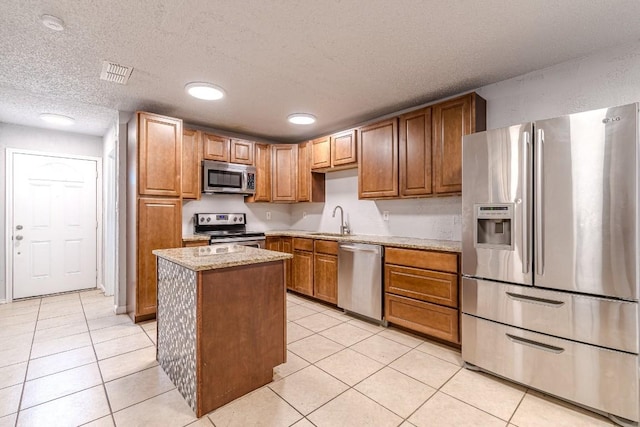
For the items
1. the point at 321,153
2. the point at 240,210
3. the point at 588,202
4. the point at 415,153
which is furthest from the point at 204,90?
the point at 588,202

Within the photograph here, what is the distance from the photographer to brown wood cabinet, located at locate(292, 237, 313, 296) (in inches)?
157

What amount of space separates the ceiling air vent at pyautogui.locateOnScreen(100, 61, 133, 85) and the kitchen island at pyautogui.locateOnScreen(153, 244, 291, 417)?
5.38 feet

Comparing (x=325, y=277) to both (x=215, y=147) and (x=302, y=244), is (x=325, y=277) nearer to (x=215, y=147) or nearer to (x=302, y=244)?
(x=302, y=244)

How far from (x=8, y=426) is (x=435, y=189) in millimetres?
3564

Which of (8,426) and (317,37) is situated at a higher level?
(317,37)

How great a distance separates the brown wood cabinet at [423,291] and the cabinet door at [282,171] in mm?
2176

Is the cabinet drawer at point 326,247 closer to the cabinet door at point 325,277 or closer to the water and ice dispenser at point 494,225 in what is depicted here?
the cabinet door at point 325,277

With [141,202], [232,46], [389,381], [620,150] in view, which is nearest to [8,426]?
[141,202]

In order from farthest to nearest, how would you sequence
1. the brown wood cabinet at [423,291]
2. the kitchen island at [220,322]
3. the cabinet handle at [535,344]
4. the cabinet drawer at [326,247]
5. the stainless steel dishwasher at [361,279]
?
the cabinet drawer at [326,247]
the stainless steel dishwasher at [361,279]
the brown wood cabinet at [423,291]
the cabinet handle at [535,344]
the kitchen island at [220,322]

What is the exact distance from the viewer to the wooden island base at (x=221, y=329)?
1.78 meters

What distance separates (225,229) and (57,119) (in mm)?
2557

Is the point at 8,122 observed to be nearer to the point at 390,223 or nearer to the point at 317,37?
the point at 317,37

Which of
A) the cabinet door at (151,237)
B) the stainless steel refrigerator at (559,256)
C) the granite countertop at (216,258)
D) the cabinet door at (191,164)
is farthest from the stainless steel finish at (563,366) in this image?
the cabinet door at (191,164)

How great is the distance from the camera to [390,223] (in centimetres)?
379
